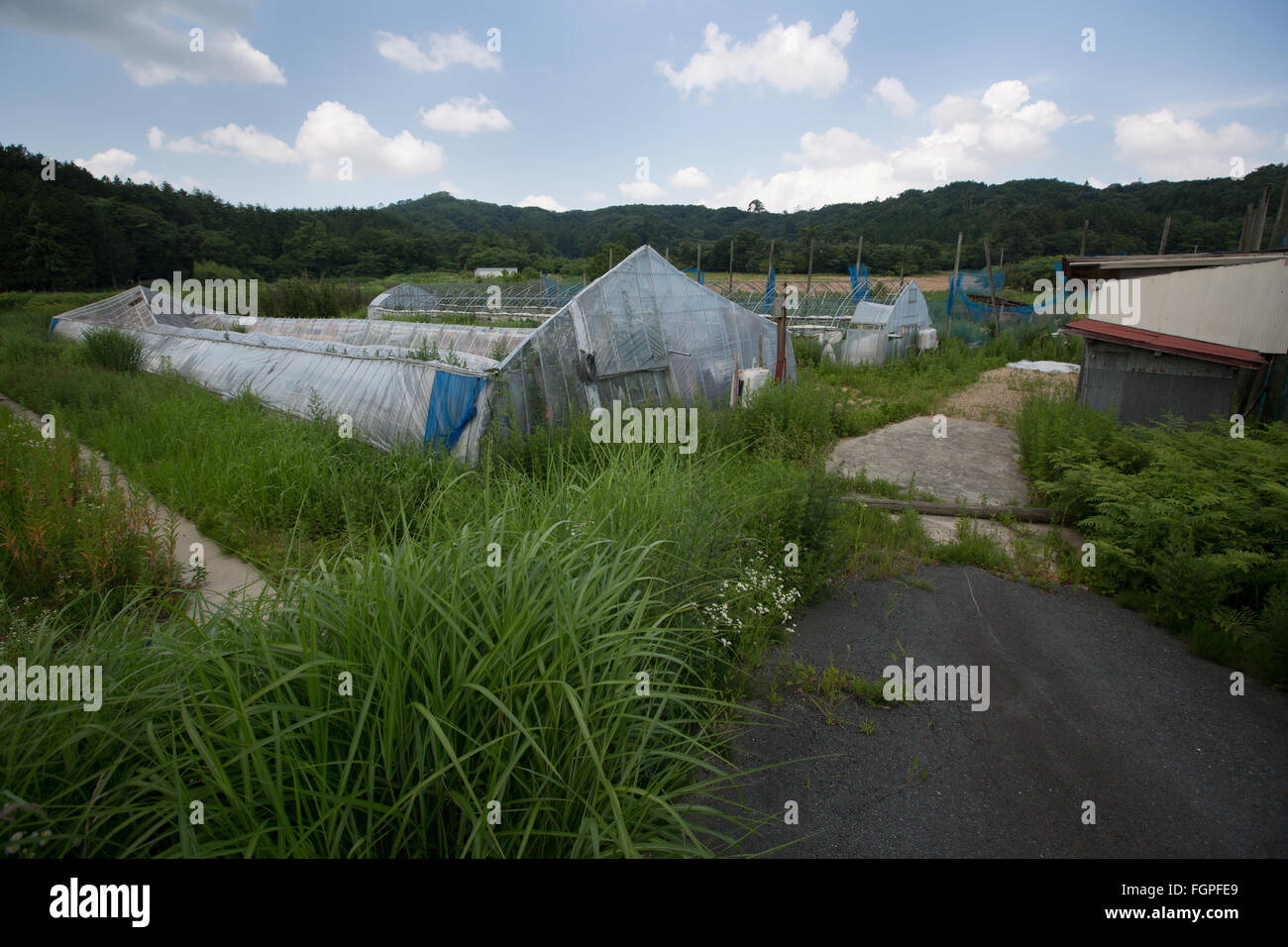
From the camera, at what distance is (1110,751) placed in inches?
133

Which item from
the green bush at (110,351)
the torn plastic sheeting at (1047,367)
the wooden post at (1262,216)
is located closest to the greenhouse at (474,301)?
the green bush at (110,351)

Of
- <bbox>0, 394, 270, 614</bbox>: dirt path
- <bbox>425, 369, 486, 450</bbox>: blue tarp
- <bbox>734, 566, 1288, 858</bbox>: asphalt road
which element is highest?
<bbox>425, 369, 486, 450</bbox>: blue tarp

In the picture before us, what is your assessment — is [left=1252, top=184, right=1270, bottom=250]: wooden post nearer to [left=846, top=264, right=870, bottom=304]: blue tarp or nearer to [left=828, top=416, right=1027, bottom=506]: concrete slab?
[left=828, top=416, right=1027, bottom=506]: concrete slab

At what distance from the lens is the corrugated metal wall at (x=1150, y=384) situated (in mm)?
7801

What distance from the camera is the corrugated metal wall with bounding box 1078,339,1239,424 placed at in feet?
25.6

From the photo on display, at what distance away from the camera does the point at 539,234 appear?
6688 centimetres

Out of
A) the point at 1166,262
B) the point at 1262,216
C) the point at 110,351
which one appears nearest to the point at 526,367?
the point at 1166,262

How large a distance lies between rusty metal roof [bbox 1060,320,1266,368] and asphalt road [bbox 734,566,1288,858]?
4911 mm

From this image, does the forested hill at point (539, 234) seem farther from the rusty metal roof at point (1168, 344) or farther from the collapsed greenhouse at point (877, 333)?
A: the rusty metal roof at point (1168, 344)

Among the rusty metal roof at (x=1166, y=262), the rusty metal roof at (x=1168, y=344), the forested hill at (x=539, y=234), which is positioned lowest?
the rusty metal roof at (x=1168, y=344)

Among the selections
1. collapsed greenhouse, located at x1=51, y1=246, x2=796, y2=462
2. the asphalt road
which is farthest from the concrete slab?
the asphalt road

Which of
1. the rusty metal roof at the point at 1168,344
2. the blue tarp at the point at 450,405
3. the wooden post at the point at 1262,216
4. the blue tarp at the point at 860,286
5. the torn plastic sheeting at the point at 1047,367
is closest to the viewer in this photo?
the rusty metal roof at the point at 1168,344

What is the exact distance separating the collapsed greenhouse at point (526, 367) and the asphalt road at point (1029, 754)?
17.7ft

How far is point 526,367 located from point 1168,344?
8700 mm
